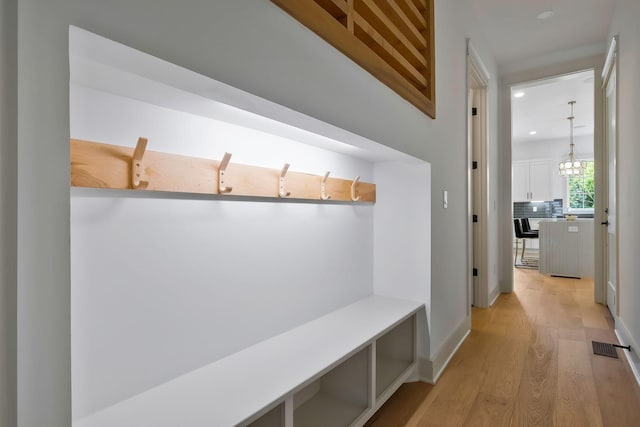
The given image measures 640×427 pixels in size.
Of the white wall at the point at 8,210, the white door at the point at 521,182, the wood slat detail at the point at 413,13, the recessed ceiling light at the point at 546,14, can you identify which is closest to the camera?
the white wall at the point at 8,210

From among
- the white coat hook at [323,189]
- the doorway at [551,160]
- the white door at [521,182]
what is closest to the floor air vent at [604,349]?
the white coat hook at [323,189]

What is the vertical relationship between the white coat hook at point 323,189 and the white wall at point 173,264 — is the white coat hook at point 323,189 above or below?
above

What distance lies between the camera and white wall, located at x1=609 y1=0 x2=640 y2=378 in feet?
7.32

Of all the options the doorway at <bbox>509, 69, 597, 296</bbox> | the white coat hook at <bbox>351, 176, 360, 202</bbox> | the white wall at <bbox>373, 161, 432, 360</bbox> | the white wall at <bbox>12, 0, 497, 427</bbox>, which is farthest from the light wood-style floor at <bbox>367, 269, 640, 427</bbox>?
the doorway at <bbox>509, 69, 597, 296</bbox>

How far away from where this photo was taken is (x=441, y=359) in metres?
2.21

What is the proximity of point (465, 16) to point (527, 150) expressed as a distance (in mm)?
7300

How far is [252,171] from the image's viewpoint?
1304 mm

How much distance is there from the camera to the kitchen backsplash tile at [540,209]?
27.7ft

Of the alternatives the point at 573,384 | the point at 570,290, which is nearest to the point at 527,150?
the point at 570,290

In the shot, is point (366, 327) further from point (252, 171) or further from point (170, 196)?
point (170, 196)

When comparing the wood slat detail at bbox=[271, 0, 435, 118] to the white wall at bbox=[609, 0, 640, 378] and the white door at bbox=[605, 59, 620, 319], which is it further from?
the white door at bbox=[605, 59, 620, 319]

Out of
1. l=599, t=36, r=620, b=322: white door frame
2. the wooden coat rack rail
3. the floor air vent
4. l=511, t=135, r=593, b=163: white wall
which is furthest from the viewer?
l=511, t=135, r=593, b=163: white wall

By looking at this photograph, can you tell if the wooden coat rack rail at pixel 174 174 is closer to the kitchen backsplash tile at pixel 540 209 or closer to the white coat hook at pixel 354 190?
the white coat hook at pixel 354 190

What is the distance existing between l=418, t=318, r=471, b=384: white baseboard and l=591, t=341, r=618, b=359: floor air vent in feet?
2.90
